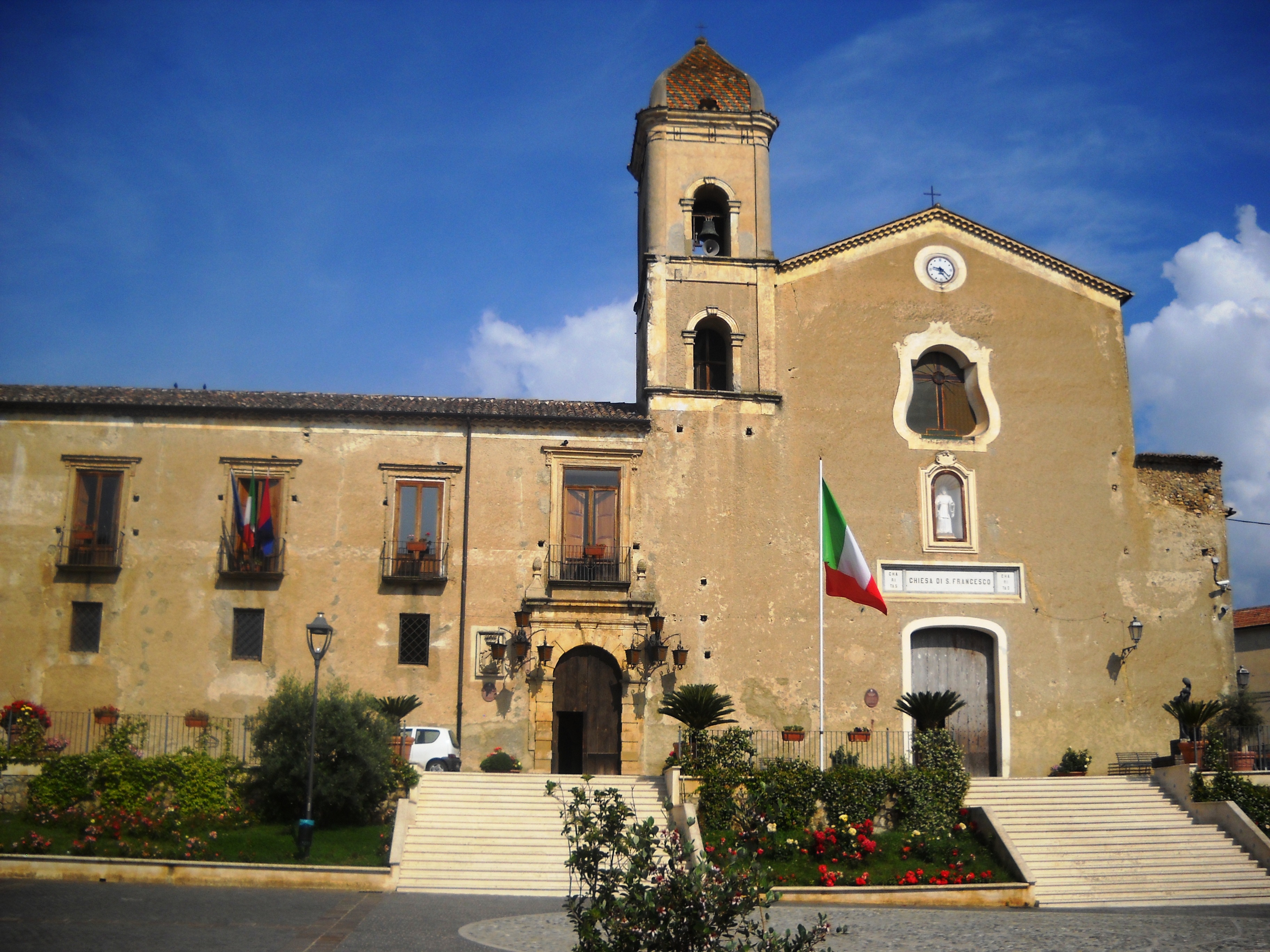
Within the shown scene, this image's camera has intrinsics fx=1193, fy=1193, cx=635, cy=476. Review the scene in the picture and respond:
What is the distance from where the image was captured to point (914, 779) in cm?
1978

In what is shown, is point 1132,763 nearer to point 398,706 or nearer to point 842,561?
point 842,561

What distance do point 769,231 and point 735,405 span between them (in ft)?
13.9

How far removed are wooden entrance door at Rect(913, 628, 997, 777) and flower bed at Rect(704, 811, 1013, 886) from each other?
5.61 metres

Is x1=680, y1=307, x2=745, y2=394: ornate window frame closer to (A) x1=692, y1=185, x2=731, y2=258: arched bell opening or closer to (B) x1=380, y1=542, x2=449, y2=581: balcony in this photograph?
(A) x1=692, y1=185, x2=731, y2=258: arched bell opening

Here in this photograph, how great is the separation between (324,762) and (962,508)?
563 inches

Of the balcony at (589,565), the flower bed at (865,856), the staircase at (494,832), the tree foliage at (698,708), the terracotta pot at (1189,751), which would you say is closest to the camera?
the staircase at (494,832)

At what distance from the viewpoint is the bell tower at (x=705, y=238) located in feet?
85.4

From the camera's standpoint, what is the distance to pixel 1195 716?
917 inches

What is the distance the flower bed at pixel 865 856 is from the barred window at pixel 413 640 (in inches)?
301

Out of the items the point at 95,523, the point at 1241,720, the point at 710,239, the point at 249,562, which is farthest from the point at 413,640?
the point at 1241,720

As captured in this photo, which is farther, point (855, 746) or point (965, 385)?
point (965, 385)

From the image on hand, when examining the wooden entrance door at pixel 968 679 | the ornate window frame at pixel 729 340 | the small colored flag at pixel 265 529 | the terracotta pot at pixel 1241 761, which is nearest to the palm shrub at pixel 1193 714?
the terracotta pot at pixel 1241 761

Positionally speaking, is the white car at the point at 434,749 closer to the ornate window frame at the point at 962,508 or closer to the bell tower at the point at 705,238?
the bell tower at the point at 705,238

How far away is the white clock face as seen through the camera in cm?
2712
